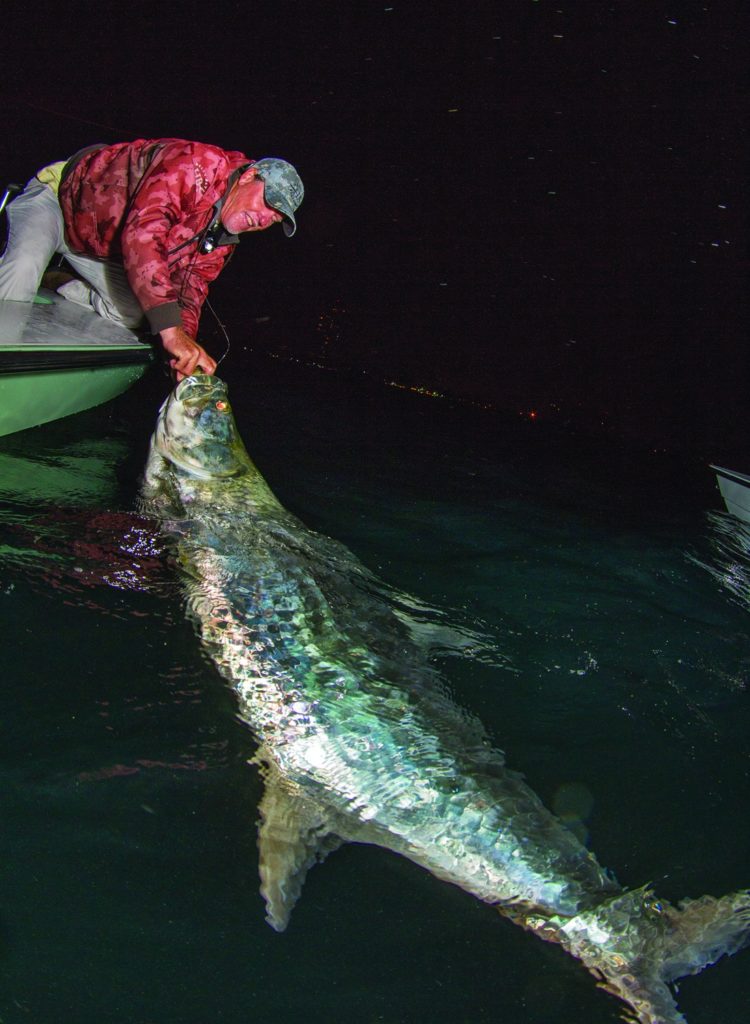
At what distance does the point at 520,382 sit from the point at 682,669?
16.1ft

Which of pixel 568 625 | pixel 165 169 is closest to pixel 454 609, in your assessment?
pixel 568 625

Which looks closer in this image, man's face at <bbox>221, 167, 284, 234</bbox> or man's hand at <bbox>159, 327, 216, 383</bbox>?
man's hand at <bbox>159, 327, 216, 383</bbox>

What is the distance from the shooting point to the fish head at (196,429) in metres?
3.23

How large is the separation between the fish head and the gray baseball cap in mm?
865

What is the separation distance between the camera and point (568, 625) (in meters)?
3.35

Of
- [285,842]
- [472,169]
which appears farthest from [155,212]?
[472,169]

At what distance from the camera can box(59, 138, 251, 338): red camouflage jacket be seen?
11.4 ft

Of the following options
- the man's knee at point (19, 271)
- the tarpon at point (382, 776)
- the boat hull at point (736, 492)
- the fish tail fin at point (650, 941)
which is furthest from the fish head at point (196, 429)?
the boat hull at point (736, 492)

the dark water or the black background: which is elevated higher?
the black background

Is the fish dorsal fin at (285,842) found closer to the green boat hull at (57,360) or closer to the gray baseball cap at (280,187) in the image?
the green boat hull at (57,360)

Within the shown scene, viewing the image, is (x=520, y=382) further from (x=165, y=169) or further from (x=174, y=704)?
(x=174, y=704)

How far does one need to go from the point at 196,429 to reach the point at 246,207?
1.18 metres

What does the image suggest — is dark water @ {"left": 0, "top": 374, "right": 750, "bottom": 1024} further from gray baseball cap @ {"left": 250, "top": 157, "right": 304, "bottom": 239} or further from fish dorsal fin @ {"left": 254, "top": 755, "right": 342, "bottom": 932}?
gray baseball cap @ {"left": 250, "top": 157, "right": 304, "bottom": 239}

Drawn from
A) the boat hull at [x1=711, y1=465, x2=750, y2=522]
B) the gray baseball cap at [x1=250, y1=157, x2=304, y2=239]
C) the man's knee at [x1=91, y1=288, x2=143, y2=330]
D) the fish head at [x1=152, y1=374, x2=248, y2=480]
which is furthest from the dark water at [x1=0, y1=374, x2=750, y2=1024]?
the gray baseball cap at [x1=250, y1=157, x2=304, y2=239]
